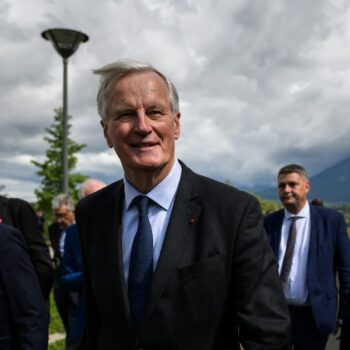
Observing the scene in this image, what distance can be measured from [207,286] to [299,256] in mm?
3057

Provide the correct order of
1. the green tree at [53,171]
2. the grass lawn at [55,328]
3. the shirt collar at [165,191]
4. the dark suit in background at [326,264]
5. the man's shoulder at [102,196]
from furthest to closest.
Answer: the green tree at [53,171]
the grass lawn at [55,328]
the dark suit in background at [326,264]
the man's shoulder at [102,196]
the shirt collar at [165,191]

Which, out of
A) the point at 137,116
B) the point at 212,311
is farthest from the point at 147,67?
the point at 212,311

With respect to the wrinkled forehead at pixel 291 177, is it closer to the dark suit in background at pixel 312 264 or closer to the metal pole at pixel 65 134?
the dark suit in background at pixel 312 264

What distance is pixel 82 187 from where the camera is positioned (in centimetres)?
582

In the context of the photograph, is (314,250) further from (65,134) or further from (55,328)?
(65,134)

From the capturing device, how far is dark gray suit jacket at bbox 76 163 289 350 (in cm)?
209

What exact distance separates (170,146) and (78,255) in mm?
3139

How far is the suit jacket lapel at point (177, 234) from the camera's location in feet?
6.92

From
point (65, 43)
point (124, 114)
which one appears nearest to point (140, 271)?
point (124, 114)

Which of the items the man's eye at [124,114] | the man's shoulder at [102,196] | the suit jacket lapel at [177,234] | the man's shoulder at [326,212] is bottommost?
the suit jacket lapel at [177,234]

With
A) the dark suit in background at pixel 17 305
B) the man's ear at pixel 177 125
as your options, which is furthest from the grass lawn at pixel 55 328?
the man's ear at pixel 177 125

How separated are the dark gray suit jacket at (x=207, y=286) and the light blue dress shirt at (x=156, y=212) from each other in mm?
52

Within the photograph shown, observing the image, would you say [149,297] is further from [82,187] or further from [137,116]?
[82,187]

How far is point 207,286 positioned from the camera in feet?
6.87
